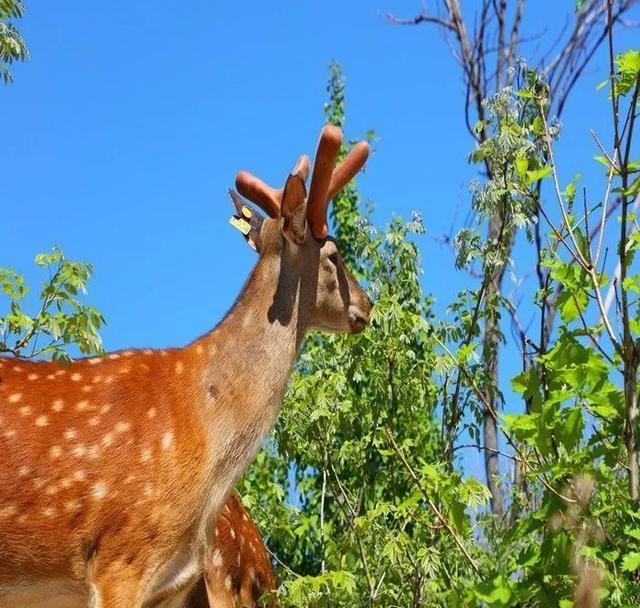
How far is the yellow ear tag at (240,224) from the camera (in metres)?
6.15

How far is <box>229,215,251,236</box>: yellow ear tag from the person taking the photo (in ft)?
20.2

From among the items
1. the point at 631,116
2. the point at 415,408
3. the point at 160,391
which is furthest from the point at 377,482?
the point at 631,116

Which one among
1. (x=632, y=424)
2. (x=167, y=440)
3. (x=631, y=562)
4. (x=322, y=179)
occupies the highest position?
(x=322, y=179)

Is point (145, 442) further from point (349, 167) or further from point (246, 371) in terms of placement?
point (349, 167)

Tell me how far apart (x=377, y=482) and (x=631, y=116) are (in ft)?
14.0

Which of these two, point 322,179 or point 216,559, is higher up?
point 322,179

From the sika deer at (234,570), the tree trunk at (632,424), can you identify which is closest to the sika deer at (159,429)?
the sika deer at (234,570)

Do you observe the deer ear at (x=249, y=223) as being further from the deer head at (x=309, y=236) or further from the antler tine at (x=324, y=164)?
the antler tine at (x=324, y=164)

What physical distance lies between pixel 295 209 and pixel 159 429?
1230mm

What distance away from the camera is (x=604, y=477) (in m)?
5.25

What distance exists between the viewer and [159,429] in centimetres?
559

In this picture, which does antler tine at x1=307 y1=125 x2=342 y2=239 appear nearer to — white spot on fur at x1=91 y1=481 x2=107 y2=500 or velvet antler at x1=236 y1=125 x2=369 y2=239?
velvet antler at x1=236 y1=125 x2=369 y2=239

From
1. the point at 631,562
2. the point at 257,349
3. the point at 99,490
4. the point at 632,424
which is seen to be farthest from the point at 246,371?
the point at 631,562

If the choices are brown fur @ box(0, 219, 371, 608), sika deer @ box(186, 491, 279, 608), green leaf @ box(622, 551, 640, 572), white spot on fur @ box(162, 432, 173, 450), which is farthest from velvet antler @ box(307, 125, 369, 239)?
green leaf @ box(622, 551, 640, 572)
